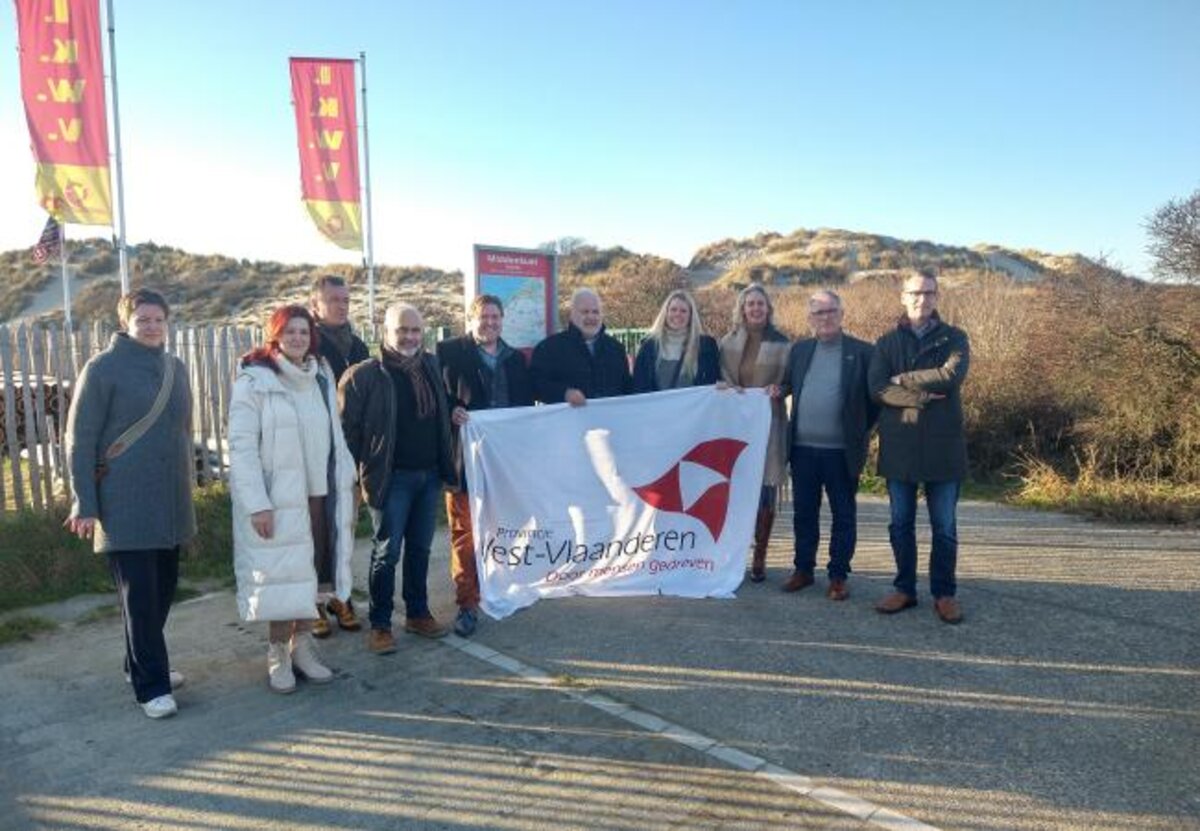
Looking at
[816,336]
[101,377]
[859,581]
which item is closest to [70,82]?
[101,377]

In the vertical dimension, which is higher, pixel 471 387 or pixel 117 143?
pixel 117 143

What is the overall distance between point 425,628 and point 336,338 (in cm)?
197

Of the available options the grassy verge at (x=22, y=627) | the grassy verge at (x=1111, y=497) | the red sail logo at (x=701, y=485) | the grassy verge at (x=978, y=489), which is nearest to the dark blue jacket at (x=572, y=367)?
the red sail logo at (x=701, y=485)

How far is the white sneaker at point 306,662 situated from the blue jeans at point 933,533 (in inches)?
141

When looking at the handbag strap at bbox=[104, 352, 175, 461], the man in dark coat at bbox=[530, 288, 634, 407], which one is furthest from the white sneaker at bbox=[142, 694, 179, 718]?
the man in dark coat at bbox=[530, 288, 634, 407]

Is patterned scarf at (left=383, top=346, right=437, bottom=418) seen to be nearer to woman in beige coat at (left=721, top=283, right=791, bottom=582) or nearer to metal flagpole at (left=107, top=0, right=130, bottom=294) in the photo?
woman in beige coat at (left=721, top=283, right=791, bottom=582)

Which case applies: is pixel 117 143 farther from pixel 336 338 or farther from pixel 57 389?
pixel 336 338

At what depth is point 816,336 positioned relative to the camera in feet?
19.1

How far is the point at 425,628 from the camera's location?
5.16 meters

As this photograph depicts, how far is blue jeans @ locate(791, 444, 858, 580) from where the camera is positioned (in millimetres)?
5727

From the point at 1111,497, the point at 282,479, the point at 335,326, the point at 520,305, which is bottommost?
the point at 1111,497

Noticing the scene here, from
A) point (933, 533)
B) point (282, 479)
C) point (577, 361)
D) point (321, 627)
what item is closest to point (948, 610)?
point (933, 533)

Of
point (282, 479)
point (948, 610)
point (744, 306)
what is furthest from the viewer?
point (744, 306)

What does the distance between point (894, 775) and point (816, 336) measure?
3127mm
